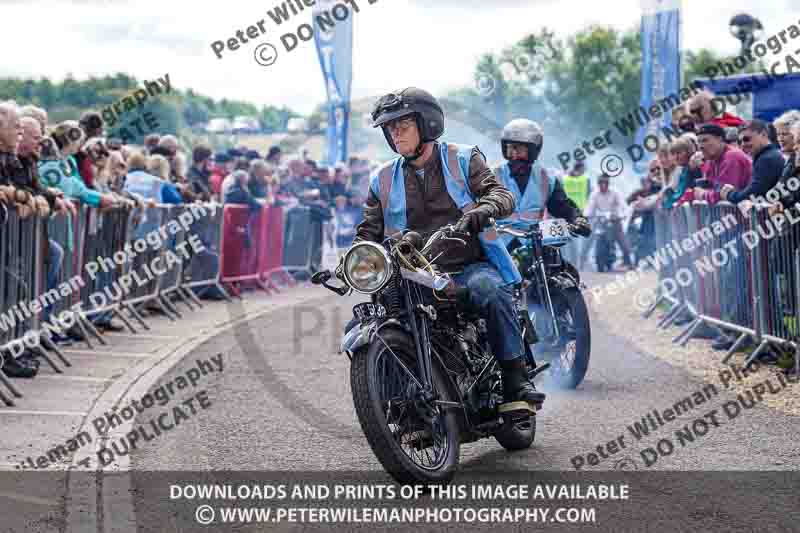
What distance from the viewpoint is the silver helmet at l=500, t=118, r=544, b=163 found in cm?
922

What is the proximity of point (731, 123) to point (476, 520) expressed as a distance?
11.1 m

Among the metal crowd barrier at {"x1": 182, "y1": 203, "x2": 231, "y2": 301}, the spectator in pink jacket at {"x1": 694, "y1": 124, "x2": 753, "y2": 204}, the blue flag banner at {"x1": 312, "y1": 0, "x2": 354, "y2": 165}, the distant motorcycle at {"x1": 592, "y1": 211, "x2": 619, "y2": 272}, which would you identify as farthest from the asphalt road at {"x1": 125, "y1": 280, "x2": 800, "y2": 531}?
the blue flag banner at {"x1": 312, "y1": 0, "x2": 354, "y2": 165}

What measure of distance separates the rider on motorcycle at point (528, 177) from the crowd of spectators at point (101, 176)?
3486 millimetres

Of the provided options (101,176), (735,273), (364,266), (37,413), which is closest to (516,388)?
(364,266)

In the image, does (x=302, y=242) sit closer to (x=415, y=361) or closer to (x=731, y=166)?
(x=731, y=166)

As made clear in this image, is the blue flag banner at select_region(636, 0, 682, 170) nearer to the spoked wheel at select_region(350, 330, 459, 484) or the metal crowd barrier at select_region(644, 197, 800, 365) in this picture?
the metal crowd barrier at select_region(644, 197, 800, 365)

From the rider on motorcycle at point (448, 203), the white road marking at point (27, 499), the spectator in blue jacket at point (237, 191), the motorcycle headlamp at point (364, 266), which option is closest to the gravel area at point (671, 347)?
the rider on motorcycle at point (448, 203)

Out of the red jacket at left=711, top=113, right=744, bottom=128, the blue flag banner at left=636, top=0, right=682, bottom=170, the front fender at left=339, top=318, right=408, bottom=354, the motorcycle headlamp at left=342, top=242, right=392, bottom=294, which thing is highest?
the blue flag banner at left=636, top=0, right=682, bottom=170

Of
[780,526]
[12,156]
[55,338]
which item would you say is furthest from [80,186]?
[780,526]

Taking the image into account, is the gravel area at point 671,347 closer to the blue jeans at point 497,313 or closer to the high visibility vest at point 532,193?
the high visibility vest at point 532,193

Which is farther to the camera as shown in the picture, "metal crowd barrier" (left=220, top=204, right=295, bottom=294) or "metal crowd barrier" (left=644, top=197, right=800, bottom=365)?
"metal crowd barrier" (left=220, top=204, right=295, bottom=294)

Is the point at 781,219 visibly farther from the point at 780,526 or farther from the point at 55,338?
the point at 55,338

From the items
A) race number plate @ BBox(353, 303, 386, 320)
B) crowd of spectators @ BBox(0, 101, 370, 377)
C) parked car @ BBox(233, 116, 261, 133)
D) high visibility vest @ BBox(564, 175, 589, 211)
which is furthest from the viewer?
parked car @ BBox(233, 116, 261, 133)

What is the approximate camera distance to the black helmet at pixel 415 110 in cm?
624
